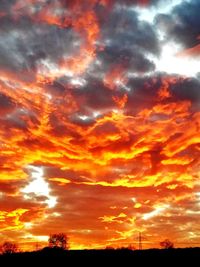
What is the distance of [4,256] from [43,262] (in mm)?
3594

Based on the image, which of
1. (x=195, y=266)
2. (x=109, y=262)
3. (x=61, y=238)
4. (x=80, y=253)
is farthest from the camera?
(x=61, y=238)

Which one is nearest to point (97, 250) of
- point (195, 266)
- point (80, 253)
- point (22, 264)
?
point (80, 253)

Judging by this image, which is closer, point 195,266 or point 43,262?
point 195,266

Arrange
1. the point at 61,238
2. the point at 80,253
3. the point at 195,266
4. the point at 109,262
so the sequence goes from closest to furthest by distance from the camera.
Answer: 1. the point at 195,266
2. the point at 109,262
3. the point at 80,253
4. the point at 61,238

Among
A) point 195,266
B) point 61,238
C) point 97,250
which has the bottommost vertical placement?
Answer: point 195,266

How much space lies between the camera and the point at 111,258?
25.4m

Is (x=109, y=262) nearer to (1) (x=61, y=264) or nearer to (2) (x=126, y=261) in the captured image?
(2) (x=126, y=261)

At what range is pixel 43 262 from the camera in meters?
26.3

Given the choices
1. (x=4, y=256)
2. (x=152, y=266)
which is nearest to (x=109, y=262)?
(x=152, y=266)

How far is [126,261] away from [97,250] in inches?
133

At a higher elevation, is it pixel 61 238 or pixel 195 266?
pixel 61 238

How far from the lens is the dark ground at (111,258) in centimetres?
2411

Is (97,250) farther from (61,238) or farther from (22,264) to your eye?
(61,238)

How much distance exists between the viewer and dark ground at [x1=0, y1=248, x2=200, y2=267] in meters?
24.1
